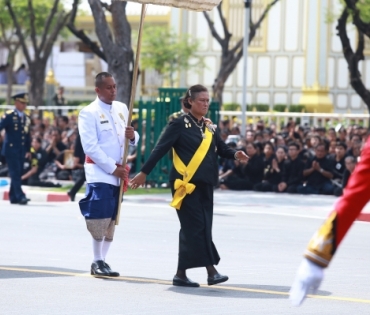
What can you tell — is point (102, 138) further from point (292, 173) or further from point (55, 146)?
point (55, 146)

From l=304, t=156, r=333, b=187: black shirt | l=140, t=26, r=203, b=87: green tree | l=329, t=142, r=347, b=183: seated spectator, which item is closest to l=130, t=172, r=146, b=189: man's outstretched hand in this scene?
l=329, t=142, r=347, b=183: seated spectator

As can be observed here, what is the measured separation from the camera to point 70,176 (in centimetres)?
2561

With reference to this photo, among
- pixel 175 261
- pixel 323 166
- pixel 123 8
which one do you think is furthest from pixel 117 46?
pixel 175 261

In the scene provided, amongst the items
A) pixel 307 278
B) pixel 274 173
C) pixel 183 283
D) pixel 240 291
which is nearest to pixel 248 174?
pixel 274 173

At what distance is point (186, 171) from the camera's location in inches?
387

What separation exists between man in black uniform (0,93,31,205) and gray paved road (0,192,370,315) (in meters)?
0.60

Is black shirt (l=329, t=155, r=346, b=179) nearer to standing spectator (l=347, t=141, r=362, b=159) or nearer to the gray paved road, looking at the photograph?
standing spectator (l=347, t=141, r=362, b=159)

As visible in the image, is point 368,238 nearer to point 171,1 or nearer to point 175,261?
point 175,261

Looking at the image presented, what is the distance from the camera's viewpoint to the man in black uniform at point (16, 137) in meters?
18.7

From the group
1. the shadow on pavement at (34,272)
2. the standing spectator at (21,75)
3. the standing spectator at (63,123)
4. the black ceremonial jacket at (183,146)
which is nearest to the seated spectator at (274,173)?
the standing spectator at (63,123)

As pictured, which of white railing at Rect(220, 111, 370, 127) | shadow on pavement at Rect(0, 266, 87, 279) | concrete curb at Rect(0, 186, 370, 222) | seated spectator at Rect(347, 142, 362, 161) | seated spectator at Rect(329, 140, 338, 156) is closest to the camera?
shadow on pavement at Rect(0, 266, 87, 279)

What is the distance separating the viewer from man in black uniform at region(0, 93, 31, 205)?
18.7 metres

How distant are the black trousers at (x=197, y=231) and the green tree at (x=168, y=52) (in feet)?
113

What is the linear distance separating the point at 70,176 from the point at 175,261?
1426cm
